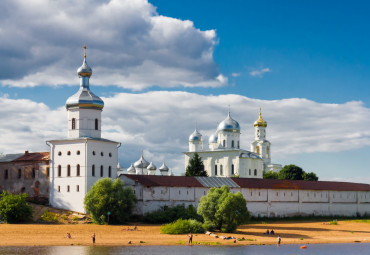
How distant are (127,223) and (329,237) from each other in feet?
55.4

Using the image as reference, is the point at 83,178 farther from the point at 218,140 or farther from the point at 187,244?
the point at 218,140

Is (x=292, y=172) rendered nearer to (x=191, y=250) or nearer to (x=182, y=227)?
(x=182, y=227)

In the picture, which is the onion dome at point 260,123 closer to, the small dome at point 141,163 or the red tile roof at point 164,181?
the small dome at point 141,163


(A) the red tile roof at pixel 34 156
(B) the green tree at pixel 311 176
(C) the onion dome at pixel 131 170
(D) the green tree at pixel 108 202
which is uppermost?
(A) the red tile roof at pixel 34 156

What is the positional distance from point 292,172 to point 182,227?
1975 inches

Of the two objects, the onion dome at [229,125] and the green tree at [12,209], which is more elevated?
the onion dome at [229,125]

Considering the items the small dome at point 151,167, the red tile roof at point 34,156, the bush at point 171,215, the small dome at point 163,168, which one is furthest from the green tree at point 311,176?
the red tile roof at point 34,156

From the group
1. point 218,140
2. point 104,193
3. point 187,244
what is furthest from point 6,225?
point 218,140

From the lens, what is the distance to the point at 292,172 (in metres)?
99.1

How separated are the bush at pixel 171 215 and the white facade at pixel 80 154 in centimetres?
613

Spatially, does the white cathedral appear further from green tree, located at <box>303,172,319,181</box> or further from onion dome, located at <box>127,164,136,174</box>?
onion dome, located at <box>127,164,136,174</box>

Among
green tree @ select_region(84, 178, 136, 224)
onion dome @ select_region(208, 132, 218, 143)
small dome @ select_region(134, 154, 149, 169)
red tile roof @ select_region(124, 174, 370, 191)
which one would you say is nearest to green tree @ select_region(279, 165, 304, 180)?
onion dome @ select_region(208, 132, 218, 143)

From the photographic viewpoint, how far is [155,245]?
4584 centimetres

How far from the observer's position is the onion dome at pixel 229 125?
91250mm
